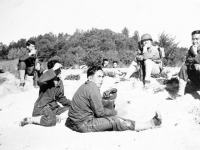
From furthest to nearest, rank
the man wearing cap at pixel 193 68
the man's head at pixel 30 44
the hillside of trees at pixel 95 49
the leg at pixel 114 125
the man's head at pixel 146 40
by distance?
the hillside of trees at pixel 95 49, the man's head at pixel 30 44, the man's head at pixel 146 40, the man wearing cap at pixel 193 68, the leg at pixel 114 125

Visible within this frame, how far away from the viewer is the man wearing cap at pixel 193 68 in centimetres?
436

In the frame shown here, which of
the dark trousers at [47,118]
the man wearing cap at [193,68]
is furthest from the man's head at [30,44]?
the man wearing cap at [193,68]

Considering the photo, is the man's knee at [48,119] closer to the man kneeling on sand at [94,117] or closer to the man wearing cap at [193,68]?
the man kneeling on sand at [94,117]

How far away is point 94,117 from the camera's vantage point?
3355mm

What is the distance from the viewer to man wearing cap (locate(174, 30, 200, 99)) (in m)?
4.36

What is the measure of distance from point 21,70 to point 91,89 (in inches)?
154

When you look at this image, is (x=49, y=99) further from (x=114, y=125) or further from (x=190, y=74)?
(x=190, y=74)

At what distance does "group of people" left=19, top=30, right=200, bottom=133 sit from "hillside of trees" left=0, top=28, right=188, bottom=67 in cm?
283

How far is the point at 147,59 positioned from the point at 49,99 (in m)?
2.70

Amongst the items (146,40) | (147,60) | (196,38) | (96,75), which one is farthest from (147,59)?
(96,75)

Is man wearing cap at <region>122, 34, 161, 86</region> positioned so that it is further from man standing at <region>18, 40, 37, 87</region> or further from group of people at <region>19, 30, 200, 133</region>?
man standing at <region>18, 40, 37, 87</region>

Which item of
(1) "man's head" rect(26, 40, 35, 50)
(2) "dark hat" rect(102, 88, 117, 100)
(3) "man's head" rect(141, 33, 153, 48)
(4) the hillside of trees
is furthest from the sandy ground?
(4) the hillside of trees

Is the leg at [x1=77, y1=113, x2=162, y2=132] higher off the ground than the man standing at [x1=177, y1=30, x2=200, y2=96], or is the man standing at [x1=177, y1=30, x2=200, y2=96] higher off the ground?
the man standing at [x1=177, y1=30, x2=200, y2=96]

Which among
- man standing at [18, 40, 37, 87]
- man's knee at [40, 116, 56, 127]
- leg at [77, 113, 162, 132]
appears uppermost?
man standing at [18, 40, 37, 87]
